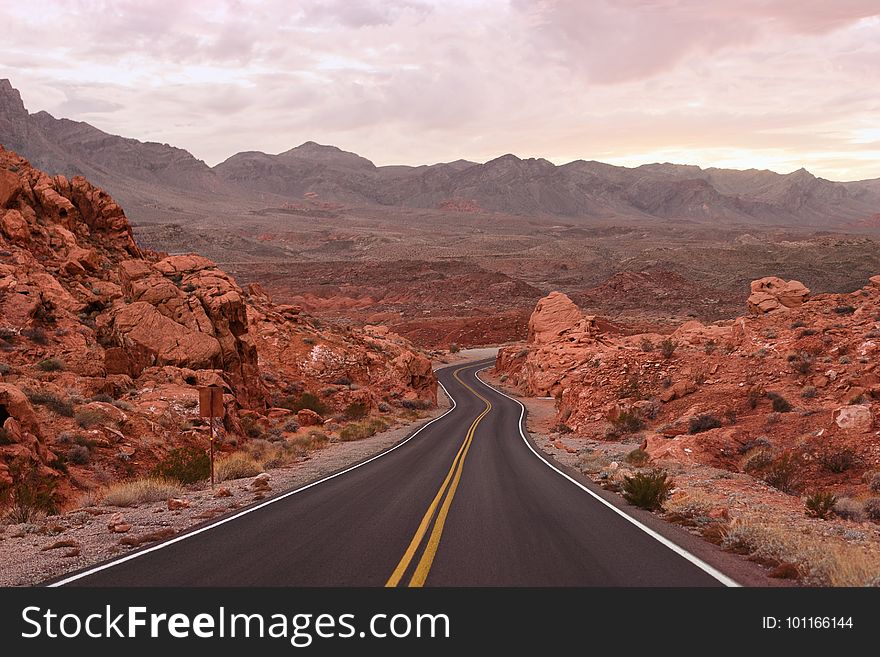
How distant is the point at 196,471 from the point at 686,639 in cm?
1380

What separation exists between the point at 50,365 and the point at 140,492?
974 centimetres

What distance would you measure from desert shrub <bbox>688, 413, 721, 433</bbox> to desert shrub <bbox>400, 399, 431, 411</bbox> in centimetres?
2307

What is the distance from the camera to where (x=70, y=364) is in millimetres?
21422

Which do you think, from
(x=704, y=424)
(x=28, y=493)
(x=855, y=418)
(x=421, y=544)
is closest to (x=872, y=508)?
(x=855, y=418)

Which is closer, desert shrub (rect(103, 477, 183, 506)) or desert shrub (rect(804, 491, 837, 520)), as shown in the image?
desert shrub (rect(804, 491, 837, 520))

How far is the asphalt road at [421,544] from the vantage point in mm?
7328

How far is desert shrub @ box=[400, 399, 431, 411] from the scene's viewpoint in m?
42.0

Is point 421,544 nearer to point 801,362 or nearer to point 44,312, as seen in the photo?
point 801,362

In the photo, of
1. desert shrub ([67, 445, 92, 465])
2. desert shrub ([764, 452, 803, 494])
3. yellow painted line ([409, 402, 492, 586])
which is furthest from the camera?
desert shrub ([67, 445, 92, 465])

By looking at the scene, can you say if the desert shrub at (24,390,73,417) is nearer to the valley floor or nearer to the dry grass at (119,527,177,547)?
the dry grass at (119,527,177,547)

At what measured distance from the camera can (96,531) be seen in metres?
10.6

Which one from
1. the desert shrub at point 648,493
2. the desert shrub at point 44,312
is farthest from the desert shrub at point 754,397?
the desert shrub at point 44,312

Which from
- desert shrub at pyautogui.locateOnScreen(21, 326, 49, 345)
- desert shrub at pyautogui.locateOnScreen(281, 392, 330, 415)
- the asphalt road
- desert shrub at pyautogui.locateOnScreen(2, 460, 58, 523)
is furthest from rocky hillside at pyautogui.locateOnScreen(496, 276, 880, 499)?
desert shrub at pyautogui.locateOnScreen(21, 326, 49, 345)

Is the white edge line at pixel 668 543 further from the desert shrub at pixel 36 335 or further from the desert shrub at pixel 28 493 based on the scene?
the desert shrub at pixel 36 335
